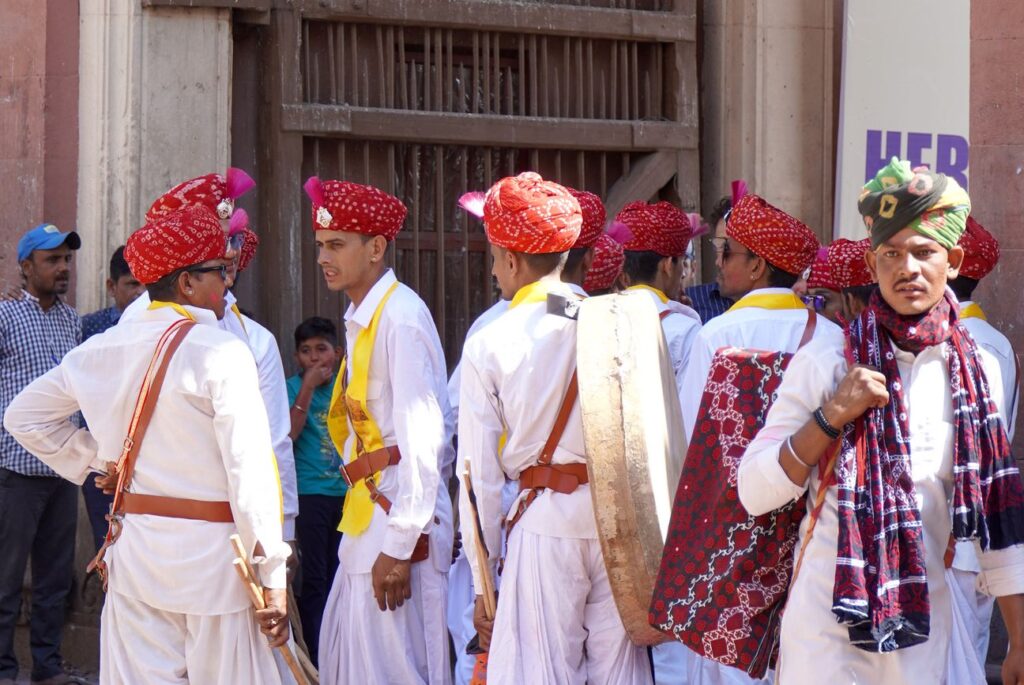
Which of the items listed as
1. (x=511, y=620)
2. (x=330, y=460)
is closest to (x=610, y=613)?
(x=511, y=620)

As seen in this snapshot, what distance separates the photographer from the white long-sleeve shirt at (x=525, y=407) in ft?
15.4

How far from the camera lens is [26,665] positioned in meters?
7.59

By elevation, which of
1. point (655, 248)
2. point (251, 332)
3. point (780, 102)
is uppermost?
point (780, 102)

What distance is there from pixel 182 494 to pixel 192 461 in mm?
109

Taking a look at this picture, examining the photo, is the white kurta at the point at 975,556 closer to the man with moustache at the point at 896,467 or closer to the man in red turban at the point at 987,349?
→ the man in red turban at the point at 987,349

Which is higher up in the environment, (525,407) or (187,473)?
(525,407)

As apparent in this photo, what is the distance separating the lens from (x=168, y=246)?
498cm

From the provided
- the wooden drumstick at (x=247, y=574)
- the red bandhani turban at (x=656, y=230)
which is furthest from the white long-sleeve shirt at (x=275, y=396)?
the red bandhani turban at (x=656, y=230)

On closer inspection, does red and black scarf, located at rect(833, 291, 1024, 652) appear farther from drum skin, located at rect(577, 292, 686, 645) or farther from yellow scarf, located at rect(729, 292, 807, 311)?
yellow scarf, located at rect(729, 292, 807, 311)

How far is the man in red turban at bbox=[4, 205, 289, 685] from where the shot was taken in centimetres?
484

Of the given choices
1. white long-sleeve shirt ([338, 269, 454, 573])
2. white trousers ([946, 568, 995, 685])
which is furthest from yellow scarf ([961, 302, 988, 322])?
white long-sleeve shirt ([338, 269, 454, 573])

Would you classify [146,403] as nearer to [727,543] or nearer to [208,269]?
[208,269]

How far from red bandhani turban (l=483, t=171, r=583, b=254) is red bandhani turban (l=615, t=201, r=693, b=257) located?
1.97 metres

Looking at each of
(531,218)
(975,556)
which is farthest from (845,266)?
(531,218)
